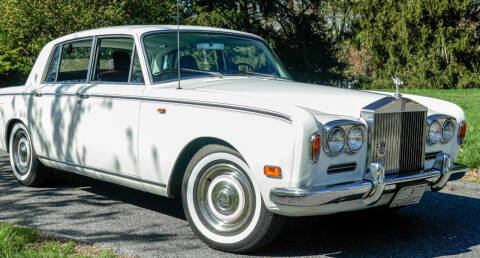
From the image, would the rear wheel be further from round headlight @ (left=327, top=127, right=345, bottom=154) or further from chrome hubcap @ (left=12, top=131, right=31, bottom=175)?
round headlight @ (left=327, top=127, right=345, bottom=154)

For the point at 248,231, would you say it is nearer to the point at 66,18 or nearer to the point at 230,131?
the point at 230,131

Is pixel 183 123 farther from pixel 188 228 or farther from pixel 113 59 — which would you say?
pixel 113 59

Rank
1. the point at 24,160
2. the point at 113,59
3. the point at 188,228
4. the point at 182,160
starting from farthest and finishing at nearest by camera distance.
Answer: the point at 24,160 → the point at 113,59 → the point at 188,228 → the point at 182,160

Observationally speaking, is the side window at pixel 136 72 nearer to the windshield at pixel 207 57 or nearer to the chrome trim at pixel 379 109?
the windshield at pixel 207 57

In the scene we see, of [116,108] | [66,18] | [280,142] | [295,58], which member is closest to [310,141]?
[280,142]

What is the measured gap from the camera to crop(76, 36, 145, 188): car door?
4703 mm

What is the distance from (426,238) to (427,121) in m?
0.95

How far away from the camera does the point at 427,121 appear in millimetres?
4363

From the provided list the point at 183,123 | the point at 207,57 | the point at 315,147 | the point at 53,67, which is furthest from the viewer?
the point at 53,67

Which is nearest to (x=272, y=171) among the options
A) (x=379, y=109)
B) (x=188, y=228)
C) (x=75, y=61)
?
(x=379, y=109)

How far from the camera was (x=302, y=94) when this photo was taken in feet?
14.4

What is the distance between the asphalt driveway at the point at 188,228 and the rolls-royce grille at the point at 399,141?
2.08ft

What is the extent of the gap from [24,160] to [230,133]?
3.56m

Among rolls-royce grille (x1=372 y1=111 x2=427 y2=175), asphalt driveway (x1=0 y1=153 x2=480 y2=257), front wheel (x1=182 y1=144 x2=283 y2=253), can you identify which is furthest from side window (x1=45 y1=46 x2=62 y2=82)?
rolls-royce grille (x1=372 y1=111 x2=427 y2=175)
